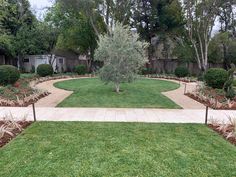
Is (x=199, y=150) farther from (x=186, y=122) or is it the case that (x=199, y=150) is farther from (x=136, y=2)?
(x=136, y=2)

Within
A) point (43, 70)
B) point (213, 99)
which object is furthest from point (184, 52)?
point (213, 99)

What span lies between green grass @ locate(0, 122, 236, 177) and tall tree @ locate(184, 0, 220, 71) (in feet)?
55.8

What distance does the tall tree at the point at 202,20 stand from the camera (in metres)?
20.2

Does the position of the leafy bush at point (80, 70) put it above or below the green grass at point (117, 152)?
above

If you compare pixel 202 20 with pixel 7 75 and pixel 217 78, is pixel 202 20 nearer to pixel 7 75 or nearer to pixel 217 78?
pixel 217 78

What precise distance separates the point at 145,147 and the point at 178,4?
21278 millimetres

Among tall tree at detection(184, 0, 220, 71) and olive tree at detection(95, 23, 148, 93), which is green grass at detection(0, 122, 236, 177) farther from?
tall tree at detection(184, 0, 220, 71)

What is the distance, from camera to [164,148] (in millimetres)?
4543

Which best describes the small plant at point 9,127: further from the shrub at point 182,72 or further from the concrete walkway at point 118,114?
the shrub at point 182,72

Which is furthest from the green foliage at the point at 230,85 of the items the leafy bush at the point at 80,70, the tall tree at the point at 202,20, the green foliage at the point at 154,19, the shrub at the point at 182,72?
the leafy bush at the point at 80,70

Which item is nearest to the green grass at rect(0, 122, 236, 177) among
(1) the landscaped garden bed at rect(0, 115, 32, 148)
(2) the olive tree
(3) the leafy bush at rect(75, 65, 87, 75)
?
(1) the landscaped garden bed at rect(0, 115, 32, 148)

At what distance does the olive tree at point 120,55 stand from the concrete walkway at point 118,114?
333 centimetres

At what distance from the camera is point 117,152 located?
14.1 ft

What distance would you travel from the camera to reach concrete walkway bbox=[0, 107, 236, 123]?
6.68 meters
